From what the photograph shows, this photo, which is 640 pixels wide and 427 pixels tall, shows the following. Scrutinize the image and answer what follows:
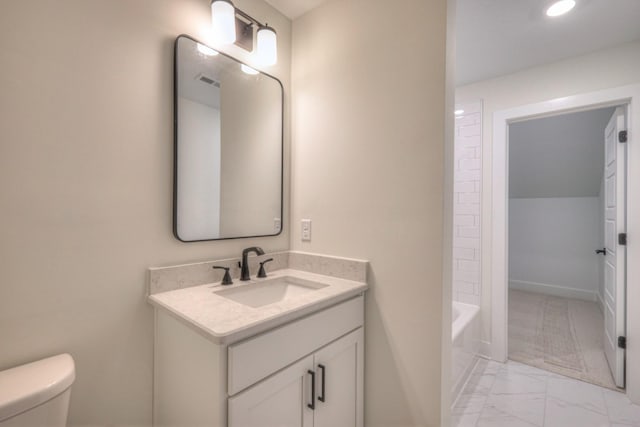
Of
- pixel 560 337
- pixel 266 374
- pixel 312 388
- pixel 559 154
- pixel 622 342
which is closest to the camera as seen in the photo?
pixel 266 374

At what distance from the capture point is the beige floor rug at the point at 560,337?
2.28m

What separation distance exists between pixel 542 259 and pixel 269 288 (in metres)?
4.41

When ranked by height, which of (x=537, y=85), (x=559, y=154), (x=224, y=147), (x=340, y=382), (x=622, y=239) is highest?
(x=537, y=85)

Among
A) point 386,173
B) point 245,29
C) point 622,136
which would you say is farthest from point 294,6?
point 622,136

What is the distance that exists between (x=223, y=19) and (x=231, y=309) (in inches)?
49.0

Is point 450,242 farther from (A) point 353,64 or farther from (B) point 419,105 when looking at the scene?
(A) point 353,64

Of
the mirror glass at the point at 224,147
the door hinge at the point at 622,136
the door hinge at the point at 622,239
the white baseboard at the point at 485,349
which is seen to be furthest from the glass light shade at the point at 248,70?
the white baseboard at the point at 485,349

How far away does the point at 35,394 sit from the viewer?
815mm

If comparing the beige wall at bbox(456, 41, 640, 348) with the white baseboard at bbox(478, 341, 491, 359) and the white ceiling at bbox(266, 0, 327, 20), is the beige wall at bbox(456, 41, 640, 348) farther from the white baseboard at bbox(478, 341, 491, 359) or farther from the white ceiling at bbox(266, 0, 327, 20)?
the white ceiling at bbox(266, 0, 327, 20)

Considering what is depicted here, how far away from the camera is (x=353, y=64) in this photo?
60.2 inches

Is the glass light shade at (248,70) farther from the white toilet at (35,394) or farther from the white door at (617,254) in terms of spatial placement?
the white door at (617,254)

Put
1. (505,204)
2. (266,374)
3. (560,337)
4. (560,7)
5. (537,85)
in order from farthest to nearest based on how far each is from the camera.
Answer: (560,337)
(505,204)
(537,85)
(560,7)
(266,374)

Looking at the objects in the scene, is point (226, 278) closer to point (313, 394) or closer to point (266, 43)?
point (313, 394)

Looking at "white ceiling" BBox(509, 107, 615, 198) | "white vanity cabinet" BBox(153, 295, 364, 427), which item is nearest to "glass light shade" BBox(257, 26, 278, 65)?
"white vanity cabinet" BBox(153, 295, 364, 427)
